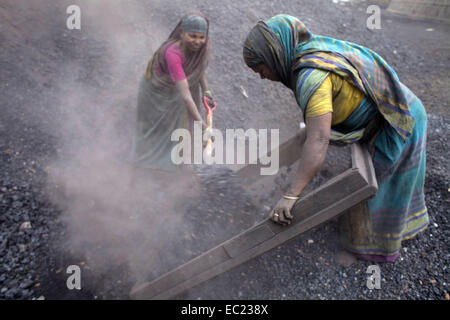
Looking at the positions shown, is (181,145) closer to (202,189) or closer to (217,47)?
(202,189)

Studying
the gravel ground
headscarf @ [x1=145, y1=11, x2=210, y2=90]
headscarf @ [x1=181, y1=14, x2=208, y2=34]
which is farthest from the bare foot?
headscarf @ [x1=181, y1=14, x2=208, y2=34]

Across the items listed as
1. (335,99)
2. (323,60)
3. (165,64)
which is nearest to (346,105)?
(335,99)

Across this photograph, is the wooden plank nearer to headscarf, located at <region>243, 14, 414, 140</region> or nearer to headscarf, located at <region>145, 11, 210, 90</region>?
headscarf, located at <region>243, 14, 414, 140</region>

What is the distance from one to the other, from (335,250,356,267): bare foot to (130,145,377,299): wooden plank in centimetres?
105

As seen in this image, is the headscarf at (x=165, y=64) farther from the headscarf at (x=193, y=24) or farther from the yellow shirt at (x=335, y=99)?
→ the yellow shirt at (x=335, y=99)

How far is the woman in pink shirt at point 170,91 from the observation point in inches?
88.0

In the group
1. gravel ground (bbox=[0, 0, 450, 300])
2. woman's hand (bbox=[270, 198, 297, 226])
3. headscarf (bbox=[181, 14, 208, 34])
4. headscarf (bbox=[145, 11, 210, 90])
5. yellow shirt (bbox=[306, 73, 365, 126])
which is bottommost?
gravel ground (bbox=[0, 0, 450, 300])

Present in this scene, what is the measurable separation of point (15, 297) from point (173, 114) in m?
1.87

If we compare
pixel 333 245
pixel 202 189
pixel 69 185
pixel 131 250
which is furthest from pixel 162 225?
pixel 333 245

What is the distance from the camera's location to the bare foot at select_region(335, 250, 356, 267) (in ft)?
7.43

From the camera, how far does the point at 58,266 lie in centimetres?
209

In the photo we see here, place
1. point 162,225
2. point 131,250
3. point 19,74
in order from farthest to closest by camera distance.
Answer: point 19,74 → point 162,225 → point 131,250

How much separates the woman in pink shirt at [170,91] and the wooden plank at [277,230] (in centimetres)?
126

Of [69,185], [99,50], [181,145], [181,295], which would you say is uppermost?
[99,50]
